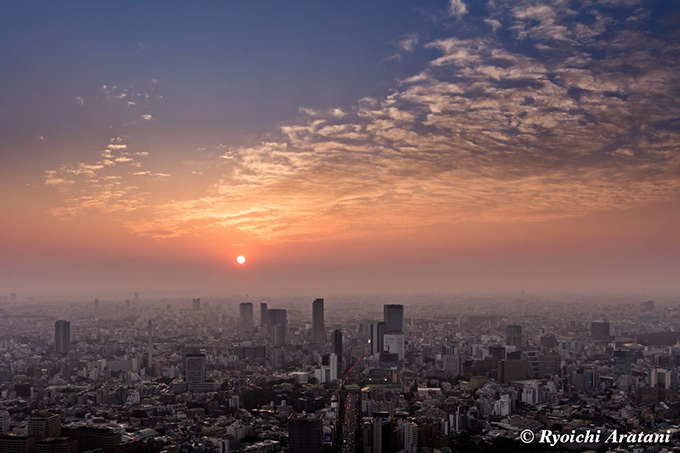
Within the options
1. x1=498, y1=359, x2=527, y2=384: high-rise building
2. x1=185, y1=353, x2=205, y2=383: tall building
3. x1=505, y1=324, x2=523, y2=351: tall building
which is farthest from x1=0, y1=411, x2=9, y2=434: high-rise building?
x1=505, y1=324, x2=523, y2=351: tall building

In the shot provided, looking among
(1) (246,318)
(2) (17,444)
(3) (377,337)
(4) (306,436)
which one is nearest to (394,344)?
(3) (377,337)

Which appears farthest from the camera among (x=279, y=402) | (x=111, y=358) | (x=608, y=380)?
(x=111, y=358)

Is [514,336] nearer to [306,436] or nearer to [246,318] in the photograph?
[246,318]

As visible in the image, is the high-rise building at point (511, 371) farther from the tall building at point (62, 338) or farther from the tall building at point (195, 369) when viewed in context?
the tall building at point (62, 338)

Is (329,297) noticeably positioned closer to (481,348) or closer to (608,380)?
Result: (481,348)

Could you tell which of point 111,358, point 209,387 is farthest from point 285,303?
point 209,387
